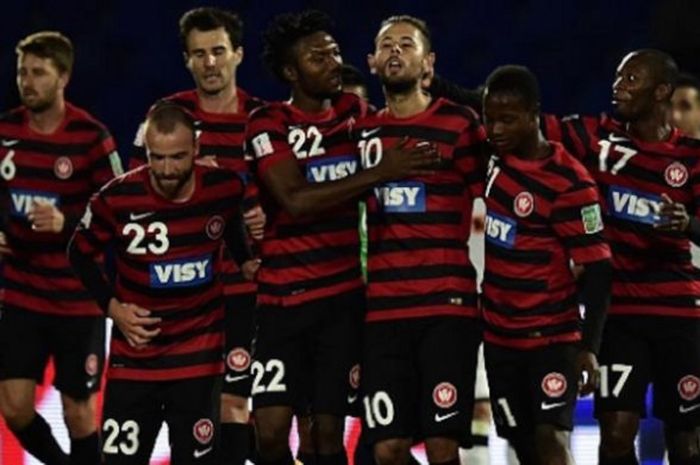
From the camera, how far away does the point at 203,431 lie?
247 inches

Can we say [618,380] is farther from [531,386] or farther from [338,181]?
[338,181]

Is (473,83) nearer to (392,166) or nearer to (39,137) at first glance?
(39,137)

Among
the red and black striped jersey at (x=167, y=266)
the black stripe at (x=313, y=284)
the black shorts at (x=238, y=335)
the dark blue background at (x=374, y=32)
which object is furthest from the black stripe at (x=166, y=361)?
the dark blue background at (x=374, y=32)

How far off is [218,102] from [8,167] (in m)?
0.76

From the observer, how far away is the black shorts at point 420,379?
618cm

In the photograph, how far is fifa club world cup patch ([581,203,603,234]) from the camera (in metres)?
6.16

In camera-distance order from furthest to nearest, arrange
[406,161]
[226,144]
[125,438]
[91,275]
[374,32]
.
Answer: [374,32], [226,144], [91,275], [125,438], [406,161]

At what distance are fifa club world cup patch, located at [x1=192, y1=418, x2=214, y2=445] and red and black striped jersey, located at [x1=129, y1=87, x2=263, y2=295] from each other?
34.3 inches

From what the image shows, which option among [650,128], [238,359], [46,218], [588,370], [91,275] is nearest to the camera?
[588,370]

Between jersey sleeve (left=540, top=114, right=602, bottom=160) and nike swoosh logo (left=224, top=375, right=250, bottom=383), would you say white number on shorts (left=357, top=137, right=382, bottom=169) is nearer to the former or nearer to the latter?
jersey sleeve (left=540, top=114, right=602, bottom=160)

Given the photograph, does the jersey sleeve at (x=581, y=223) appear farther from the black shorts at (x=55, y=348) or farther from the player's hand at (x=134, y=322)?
the black shorts at (x=55, y=348)

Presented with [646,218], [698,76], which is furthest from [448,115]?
[698,76]

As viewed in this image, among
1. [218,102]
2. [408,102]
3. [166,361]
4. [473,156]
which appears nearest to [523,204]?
[473,156]

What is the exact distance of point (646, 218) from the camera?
662 centimetres
